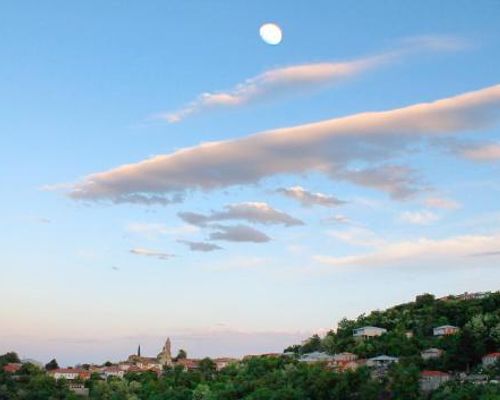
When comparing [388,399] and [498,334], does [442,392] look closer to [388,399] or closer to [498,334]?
[388,399]

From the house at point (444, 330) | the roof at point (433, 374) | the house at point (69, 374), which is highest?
the house at point (444, 330)

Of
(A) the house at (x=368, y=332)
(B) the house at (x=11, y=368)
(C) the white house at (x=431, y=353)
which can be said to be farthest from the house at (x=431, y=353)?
(B) the house at (x=11, y=368)

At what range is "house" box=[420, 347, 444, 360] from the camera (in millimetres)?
58569

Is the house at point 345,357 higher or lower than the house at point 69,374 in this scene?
lower

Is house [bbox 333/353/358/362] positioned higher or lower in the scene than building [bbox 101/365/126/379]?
lower

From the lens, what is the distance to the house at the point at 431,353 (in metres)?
58.6

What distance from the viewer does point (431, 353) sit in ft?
200

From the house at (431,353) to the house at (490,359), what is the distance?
399 centimetres

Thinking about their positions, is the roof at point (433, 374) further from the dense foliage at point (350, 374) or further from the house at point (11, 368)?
the house at point (11, 368)

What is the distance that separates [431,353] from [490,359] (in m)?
7.74

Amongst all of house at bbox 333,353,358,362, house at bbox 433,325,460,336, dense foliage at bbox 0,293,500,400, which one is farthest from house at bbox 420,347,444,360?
house at bbox 333,353,358,362

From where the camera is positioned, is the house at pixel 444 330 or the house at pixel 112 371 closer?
the house at pixel 444 330

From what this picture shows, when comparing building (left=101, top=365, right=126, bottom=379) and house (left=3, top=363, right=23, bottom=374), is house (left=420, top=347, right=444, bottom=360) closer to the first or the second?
house (left=3, top=363, right=23, bottom=374)

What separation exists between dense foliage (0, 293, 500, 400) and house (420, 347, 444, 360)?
60 centimetres
